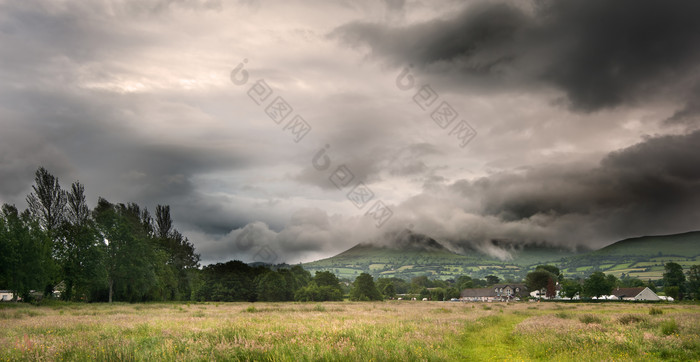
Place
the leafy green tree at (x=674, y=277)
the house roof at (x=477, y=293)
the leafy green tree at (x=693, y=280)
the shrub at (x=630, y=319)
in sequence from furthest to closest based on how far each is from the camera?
the house roof at (x=477, y=293) → the leafy green tree at (x=674, y=277) → the leafy green tree at (x=693, y=280) → the shrub at (x=630, y=319)

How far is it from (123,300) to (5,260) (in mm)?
21841

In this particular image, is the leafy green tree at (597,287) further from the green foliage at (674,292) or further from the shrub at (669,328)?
the shrub at (669,328)

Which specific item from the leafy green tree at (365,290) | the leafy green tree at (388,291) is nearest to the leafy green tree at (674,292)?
the leafy green tree at (388,291)

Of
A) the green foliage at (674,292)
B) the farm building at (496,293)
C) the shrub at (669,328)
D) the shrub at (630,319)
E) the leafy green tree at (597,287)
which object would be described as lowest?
the farm building at (496,293)

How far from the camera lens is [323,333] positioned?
1592 centimetres

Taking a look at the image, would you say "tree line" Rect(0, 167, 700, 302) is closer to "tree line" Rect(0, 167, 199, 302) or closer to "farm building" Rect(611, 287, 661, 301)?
"tree line" Rect(0, 167, 199, 302)

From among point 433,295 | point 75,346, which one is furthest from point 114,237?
point 433,295

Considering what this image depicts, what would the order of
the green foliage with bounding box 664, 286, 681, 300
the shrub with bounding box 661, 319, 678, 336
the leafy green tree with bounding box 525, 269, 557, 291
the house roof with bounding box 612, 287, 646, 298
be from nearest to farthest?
the shrub with bounding box 661, 319, 678, 336 → the green foliage with bounding box 664, 286, 681, 300 → the house roof with bounding box 612, 287, 646, 298 → the leafy green tree with bounding box 525, 269, 557, 291

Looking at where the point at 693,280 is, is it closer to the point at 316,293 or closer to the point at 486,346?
the point at 316,293

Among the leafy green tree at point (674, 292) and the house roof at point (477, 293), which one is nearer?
the leafy green tree at point (674, 292)

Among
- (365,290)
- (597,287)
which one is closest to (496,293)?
(597,287)

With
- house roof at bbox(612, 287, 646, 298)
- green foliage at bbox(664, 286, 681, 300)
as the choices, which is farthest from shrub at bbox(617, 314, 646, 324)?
house roof at bbox(612, 287, 646, 298)

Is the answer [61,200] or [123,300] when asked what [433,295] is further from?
[61,200]

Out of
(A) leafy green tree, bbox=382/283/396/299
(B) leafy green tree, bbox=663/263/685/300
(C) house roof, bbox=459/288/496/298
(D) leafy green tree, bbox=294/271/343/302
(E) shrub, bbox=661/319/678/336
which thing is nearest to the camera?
(E) shrub, bbox=661/319/678/336
